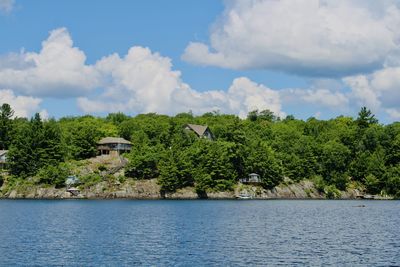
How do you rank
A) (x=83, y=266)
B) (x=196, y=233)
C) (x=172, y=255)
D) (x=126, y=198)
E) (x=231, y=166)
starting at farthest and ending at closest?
(x=231, y=166)
(x=126, y=198)
(x=196, y=233)
(x=172, y=255)
(x=83, y=266)

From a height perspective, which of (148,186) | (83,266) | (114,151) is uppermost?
(114,151)

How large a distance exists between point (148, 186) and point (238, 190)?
27791 mm

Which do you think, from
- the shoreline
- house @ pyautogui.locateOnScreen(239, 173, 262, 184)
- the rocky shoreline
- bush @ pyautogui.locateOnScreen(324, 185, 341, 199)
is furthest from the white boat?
bush @ pyautogui.locateOnScreen(324, 185, 341, 199)

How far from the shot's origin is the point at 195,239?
68.8 m

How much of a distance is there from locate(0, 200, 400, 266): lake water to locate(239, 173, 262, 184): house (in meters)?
72.0

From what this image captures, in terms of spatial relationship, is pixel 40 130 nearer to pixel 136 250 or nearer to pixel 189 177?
pixel 189 177

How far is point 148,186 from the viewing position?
16638cm

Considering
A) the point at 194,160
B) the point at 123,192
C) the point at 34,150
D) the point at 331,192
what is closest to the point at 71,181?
the point at 123,192

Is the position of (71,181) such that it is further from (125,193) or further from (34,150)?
(34,150)

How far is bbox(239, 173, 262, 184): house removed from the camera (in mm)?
179000

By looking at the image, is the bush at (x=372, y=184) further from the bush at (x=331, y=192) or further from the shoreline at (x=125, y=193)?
the shoreline at (x=125, y=193)

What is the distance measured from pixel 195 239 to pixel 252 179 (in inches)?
4411

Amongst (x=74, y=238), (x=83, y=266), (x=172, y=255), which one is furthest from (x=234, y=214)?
(x=83, y=266)

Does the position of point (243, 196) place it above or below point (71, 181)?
below
